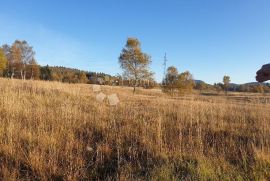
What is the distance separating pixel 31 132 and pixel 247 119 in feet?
19.1

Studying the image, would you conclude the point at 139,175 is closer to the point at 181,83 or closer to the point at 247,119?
the point at 247,119

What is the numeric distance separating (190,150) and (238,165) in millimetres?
694

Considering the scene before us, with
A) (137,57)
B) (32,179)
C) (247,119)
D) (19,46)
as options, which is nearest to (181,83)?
(137,57)

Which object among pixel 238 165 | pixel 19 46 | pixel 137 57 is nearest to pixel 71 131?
pixel 238 165

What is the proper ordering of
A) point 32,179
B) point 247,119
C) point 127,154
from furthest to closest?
1. point 247,119
2. point 127,154
3. point 32,179

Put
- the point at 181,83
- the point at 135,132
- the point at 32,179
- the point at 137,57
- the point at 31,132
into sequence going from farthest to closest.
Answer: the point at 137,57 → the point at 181,83 → the point at 135,132 → the point at 31,132 → the point at 32,179

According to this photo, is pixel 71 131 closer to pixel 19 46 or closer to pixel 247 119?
pixel 247 119

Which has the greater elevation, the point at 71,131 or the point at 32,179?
the point at 71,131

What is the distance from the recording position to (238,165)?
3.23m

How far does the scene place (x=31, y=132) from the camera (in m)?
4.04

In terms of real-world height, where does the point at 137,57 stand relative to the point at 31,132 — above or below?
above

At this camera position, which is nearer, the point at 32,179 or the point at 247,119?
the point at 32,179

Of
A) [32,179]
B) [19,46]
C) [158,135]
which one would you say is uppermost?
[19,46]

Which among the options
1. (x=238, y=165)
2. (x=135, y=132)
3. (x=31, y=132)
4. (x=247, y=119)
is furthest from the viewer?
(x=247, y=119)
